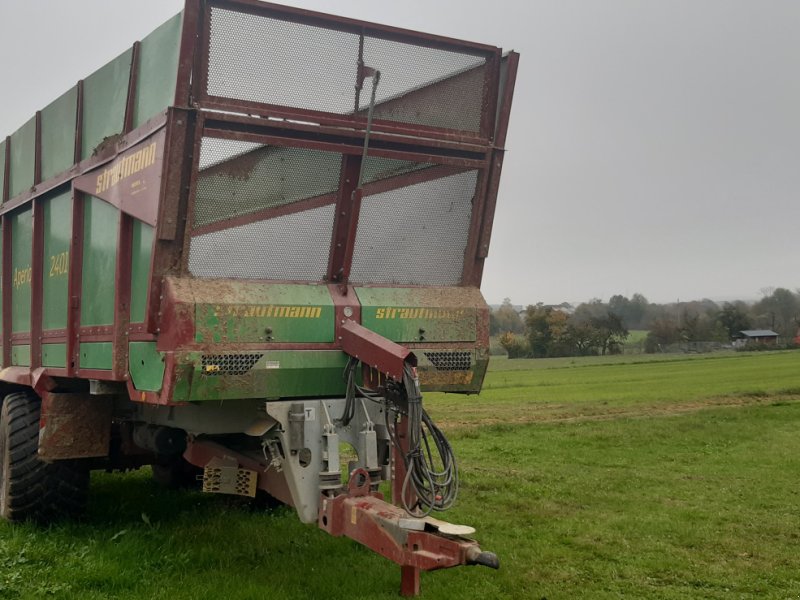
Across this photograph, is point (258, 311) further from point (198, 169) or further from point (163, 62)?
point (163, 62)

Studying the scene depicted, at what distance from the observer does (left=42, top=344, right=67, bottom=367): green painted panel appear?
676 centimetres

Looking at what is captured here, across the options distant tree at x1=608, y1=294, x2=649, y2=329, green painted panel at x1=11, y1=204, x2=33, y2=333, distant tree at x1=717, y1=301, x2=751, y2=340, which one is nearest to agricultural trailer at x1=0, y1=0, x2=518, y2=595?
green painted panel at x1=11, y1=204, x2=33, y2=333

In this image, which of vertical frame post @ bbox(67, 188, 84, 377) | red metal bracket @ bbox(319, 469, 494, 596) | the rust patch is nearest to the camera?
red metal bracket @ bbox(319, 469, 494, 596)

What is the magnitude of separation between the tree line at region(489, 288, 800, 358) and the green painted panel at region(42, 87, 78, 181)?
50664mm

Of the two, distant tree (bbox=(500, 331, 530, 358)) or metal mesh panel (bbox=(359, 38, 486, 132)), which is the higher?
metal mesh panel (bbox=(359, 38, 486, 132))

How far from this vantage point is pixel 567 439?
1455 cm

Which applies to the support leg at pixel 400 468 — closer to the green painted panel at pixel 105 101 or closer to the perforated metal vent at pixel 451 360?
the perforated metal vent at pixel 451 360

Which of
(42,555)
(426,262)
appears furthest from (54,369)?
(426,262)

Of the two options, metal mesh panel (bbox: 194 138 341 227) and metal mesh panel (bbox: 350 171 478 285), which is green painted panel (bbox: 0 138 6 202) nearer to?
metal mesh panel (bbox: 194 138 341 227)

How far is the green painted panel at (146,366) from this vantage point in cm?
526

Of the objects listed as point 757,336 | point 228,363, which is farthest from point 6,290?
point 757,336

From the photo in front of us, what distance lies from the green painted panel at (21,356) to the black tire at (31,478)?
1.34 ft

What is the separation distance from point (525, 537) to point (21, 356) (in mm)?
4877

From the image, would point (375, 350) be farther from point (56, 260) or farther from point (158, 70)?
point (56, 260)
